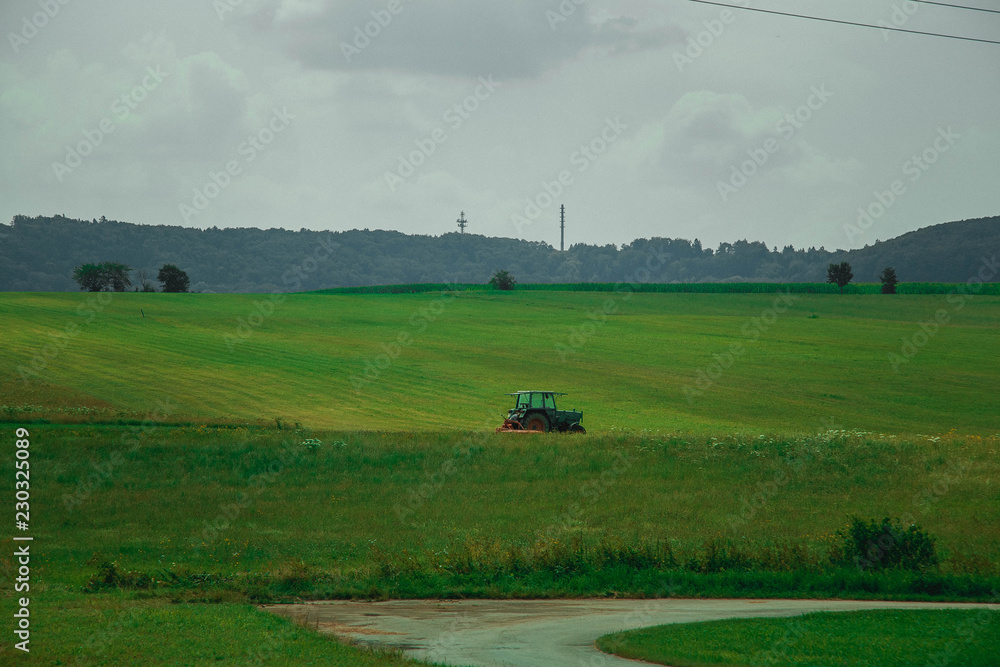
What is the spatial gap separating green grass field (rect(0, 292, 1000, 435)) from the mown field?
1.12 ft

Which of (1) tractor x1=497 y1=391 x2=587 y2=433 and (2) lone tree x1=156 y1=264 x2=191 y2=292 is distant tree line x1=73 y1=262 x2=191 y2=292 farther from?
(1) tractor x1=497 y1=391 x2=587 y2=433

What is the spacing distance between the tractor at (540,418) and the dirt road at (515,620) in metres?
20.2

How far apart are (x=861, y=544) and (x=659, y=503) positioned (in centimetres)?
834

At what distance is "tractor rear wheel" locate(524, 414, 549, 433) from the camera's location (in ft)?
122

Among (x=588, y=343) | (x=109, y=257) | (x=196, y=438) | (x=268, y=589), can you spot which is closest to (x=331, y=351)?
(x=588, y=343)

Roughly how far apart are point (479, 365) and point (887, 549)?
136ft

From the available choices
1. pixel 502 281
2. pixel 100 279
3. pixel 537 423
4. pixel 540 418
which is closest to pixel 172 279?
pixel 100 279

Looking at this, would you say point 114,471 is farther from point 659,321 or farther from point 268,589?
point 659,321

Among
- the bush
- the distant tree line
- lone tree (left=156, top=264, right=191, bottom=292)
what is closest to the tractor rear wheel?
the bush

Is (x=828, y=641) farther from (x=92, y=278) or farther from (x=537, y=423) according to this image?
(x=92, y=278)

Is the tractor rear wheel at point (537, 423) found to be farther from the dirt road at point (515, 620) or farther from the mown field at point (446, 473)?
the dirt road at point (515, 620)

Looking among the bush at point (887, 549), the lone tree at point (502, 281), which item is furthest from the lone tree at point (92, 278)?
the bush at point (887, 549)

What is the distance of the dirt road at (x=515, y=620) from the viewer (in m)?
12.6

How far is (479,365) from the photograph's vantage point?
58906mm
